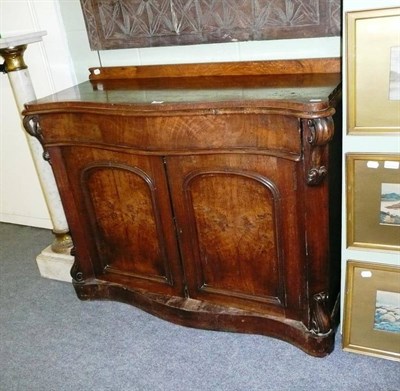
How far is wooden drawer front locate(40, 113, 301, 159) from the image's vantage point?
1416 millimetres

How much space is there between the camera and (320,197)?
1473 mm

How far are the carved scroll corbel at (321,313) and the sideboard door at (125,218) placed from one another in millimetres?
554

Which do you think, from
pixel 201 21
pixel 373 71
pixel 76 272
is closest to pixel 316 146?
pixel 373 71

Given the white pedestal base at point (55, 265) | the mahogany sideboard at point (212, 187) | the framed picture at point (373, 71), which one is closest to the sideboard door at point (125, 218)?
the mahogany sideboard at point (212, 187)

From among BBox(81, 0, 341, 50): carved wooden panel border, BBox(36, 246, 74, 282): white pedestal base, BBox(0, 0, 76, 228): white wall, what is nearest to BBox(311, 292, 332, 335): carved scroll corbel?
BBox(81, 0, 341, 50): carved wooden panel border

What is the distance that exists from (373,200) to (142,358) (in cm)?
107

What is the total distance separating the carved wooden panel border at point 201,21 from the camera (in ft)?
5.35

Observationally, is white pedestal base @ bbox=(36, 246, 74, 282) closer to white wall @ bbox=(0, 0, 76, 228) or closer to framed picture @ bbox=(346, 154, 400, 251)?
white wall @ bbox=(0, 0, 76, 228)

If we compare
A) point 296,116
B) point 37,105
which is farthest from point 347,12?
point 37,105

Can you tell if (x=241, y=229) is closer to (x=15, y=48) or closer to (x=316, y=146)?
(x=316, y=146)

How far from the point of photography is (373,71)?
1299 mm

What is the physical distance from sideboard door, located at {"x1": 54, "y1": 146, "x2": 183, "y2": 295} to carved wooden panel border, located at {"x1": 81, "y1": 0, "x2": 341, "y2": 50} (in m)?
0.54

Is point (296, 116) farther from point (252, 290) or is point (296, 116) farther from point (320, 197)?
point (252, 290)

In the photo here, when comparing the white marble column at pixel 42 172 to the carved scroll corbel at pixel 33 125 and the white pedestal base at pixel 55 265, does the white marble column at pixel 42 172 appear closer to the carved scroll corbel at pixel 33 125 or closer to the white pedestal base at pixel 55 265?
the white pedestal base at pixel 55 265
